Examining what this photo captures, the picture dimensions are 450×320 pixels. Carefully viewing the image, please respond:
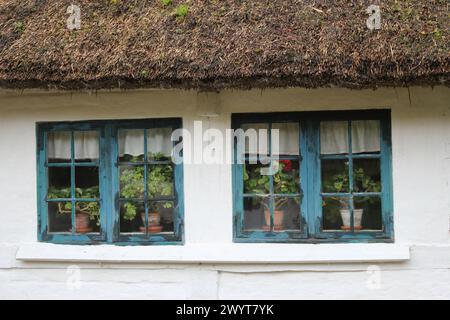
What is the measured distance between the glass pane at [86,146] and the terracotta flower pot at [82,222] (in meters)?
0.56

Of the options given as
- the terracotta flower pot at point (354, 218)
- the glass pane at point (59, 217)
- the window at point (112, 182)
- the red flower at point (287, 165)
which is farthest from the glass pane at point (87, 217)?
the terracotta flower pot at point (354, 218)

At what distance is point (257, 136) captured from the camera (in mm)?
6074

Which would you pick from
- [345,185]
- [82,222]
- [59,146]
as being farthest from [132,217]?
[345,185]

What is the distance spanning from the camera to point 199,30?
571cm

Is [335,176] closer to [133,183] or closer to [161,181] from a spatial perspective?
[161,181]

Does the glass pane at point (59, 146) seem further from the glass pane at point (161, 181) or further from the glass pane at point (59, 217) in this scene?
the glass pane at point (161, 181)

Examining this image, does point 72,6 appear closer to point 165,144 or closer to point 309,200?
point 165,144

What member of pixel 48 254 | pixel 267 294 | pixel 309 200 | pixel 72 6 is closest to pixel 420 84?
pixel 309 200

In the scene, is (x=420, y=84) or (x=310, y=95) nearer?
(x=420, y=84)

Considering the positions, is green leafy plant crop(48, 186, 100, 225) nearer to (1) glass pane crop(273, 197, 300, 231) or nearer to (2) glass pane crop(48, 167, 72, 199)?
(2) glass pane crop(48, 167, 72, 199)

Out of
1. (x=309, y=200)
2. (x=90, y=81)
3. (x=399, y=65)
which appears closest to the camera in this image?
(x=399, y=65)

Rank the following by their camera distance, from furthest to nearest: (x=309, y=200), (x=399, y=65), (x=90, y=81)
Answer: (x=309, y=200) < (x=90, y=81) < (x=399, y=65)

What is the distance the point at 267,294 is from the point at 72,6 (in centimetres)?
347

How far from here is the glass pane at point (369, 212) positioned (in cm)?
601
